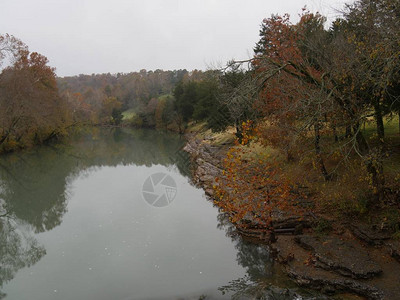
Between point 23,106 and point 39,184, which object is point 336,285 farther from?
point 23,106

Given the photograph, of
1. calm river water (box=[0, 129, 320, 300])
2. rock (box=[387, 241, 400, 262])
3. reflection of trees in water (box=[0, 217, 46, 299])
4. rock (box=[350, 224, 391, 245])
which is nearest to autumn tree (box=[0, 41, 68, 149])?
calm river water (box=[0, 129, 320, 300])

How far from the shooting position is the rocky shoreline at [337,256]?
786 centimetres

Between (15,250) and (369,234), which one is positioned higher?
(15,250)

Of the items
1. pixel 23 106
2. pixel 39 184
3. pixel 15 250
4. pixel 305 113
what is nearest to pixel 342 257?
pixel 305 113

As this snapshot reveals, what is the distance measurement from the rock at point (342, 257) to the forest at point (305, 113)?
4.63 feet

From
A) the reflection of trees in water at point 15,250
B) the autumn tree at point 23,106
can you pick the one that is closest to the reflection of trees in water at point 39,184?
the reflection of trees in water at point 15,250

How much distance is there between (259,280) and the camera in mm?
9211

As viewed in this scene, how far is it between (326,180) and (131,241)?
345 inches

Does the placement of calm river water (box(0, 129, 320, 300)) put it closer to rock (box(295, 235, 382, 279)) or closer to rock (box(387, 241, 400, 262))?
rock (box(295, 235, 382, 279))

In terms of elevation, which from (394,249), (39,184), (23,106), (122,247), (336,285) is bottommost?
(336,285)

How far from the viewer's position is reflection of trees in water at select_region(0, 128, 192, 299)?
12303 mm

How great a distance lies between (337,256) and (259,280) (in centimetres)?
245

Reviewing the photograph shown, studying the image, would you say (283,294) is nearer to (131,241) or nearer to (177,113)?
(131,241)

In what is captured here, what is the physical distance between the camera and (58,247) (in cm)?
1209
